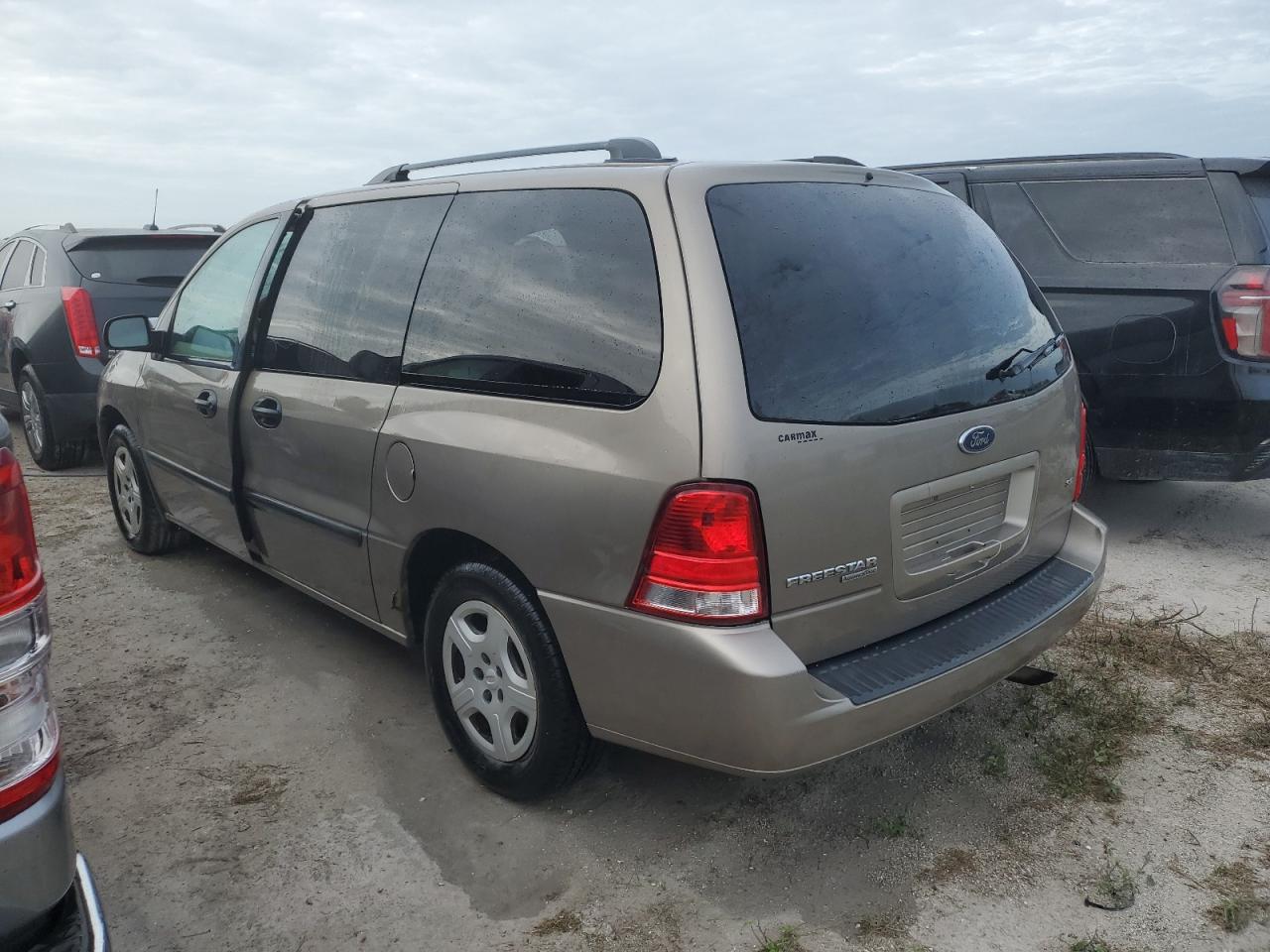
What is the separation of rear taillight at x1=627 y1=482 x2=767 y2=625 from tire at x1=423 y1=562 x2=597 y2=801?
484 millimetres

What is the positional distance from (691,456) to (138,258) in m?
6.42

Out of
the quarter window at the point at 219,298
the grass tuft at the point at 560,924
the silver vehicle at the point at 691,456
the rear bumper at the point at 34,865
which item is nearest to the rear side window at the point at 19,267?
the quarter window at the point at 219,298

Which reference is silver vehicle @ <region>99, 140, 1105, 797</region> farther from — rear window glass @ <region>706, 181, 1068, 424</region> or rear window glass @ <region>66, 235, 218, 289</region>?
rear window glass @ <region>66, 235, 218, 289</region>

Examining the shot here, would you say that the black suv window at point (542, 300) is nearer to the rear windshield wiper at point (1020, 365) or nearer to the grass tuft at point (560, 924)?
the rear windshield wiper at point (1020, 365)

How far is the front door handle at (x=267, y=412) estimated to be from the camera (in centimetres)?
357

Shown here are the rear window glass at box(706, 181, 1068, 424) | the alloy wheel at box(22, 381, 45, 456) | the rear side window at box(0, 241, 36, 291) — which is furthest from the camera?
the rear side window at box(0, 241, 36, 291)

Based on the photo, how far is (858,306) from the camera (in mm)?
2512

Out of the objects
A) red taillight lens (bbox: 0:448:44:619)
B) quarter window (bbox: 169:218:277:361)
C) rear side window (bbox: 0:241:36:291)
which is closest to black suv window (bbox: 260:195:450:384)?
quarter window (bbox: 169:218:277:361)

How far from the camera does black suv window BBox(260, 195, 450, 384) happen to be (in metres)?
3.14

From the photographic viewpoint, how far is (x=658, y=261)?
8.00 ft

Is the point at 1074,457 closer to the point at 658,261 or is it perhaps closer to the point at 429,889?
the point at 658,261

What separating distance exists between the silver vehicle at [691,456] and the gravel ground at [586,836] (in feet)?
0.99

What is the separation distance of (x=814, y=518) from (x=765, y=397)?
30cm

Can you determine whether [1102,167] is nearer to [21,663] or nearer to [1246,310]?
[1246,310]
